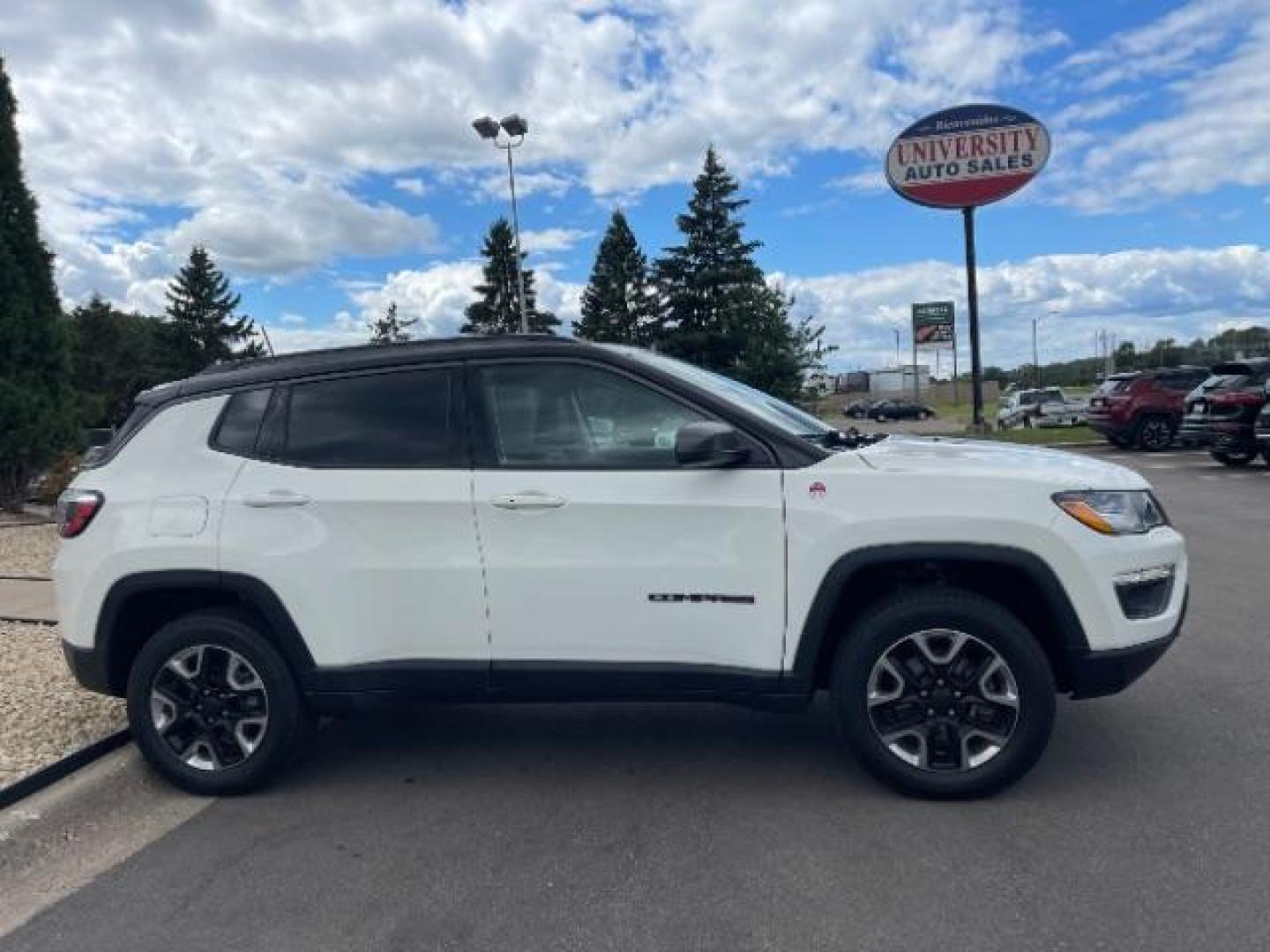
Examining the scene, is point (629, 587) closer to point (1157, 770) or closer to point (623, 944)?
point (623, 944)

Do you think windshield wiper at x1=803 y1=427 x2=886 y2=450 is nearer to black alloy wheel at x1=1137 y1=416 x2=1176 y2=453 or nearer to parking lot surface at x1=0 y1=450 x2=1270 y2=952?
parking lot surface at x1=0 y1=450 x2=1270 y2=952

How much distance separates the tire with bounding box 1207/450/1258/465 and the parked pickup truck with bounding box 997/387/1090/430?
21.5 metres

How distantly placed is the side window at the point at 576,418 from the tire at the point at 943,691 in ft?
3.43

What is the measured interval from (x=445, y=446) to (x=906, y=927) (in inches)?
94.3

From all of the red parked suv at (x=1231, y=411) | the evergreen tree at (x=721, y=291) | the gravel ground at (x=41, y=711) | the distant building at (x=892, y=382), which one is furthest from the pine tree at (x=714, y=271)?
the distant building at (x=892, y=382)

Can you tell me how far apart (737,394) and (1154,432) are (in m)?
19.6

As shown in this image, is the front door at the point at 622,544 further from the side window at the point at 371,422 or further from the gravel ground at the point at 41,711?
the gravel ground at the point at 41,711

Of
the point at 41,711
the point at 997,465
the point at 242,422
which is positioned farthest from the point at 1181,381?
the point at 41,711

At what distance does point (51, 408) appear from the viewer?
39.2ft

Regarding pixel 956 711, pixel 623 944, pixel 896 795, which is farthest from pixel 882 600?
pixel 623 944

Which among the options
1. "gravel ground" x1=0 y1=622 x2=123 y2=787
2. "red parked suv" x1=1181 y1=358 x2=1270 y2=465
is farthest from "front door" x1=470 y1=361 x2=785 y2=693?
"red parked suv" x1=1181 y1=358 x2=1270 y2=465

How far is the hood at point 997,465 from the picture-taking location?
12.3 ft

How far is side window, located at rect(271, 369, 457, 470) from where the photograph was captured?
408 centimetres

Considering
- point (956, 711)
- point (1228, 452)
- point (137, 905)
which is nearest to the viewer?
point (137, 905)
